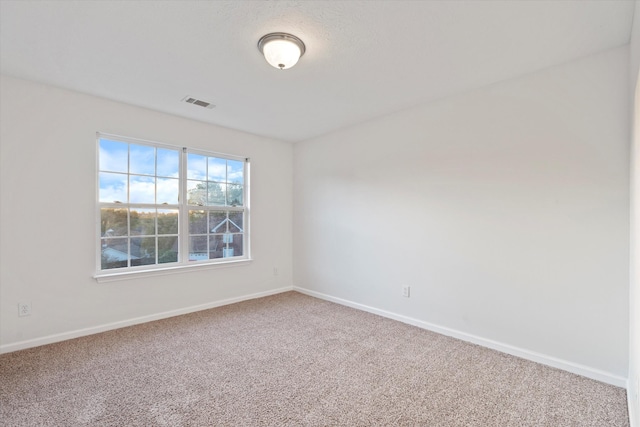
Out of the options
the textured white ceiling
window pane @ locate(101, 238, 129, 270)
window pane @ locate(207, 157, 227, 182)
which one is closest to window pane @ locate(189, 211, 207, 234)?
window pane @ locate(207, 157, 227, 182)

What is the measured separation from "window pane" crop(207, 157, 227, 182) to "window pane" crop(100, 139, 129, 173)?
966 mm

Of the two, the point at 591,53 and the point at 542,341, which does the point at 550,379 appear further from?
the point at 591,53

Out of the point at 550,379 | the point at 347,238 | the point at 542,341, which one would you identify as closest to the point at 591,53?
the point at 542,341

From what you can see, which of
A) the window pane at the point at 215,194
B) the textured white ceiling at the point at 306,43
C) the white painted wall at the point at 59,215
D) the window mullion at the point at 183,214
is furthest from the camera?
the window pane at the point at 215,194

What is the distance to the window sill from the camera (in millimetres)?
3131

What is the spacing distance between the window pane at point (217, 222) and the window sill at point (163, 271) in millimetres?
449

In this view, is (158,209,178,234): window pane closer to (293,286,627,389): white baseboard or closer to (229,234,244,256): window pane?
(229,234,244,256): window pane

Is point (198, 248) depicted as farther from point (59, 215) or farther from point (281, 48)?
point (281, 48)

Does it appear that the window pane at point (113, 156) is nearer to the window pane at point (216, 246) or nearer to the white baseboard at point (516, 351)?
the window pane at point (216, 246)

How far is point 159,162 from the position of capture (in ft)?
11.8

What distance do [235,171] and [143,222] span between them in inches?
53.8

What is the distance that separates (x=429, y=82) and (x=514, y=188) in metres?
1.19

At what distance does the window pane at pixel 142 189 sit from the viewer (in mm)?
3387

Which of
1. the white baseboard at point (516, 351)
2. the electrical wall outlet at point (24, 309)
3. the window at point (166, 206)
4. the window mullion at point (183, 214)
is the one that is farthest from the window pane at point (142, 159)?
the white baseboard at point (516, 351)
